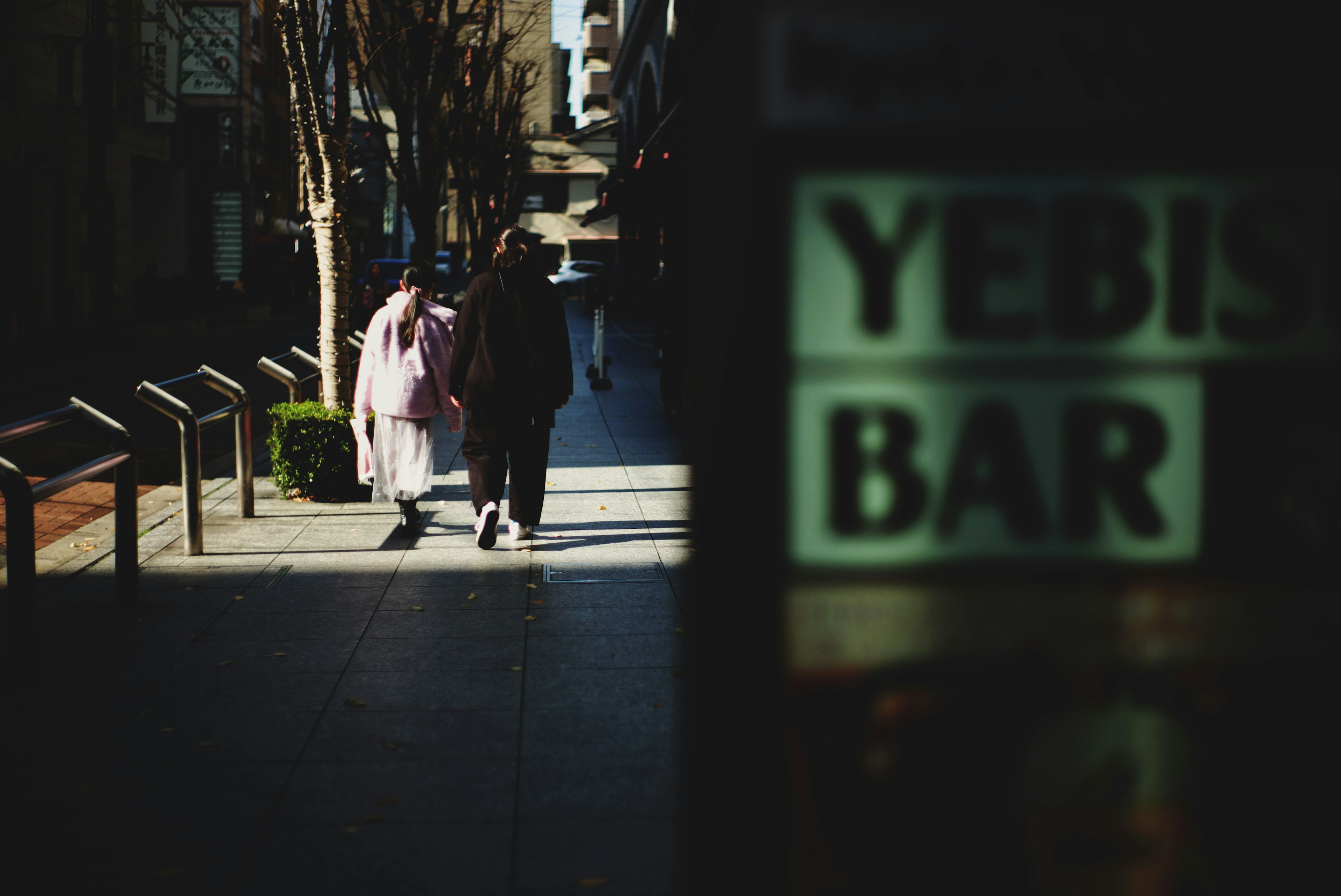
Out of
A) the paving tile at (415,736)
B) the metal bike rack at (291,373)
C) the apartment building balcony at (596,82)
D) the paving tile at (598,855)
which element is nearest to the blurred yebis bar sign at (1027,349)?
the paving tile at (598,855)

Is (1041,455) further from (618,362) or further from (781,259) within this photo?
(618,362)

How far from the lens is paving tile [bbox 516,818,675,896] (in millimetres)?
3146

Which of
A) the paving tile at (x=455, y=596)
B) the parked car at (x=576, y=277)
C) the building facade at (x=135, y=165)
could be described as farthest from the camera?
the parked car at (x=576, y=277)

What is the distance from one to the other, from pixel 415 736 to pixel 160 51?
81.8 ft

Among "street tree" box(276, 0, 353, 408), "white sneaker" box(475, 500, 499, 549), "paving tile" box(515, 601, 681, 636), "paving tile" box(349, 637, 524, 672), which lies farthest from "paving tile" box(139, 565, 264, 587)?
"street tree" box(276, 0, 353, 408)

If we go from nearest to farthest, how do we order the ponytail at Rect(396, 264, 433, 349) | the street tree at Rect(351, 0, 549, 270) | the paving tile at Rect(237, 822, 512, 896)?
the paving tile at Rect(237, 822, 512, 896) → the ponytail at Rect(396, 264, 433, 349) → the street tree at Rect(351, 0, 549, 270)

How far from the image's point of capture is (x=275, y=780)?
3832 millimetres

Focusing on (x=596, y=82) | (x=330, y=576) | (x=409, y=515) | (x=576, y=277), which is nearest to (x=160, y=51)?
(x=409, y=515)

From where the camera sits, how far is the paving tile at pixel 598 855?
3146 millimetres

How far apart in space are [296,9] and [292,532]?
3.96 meters

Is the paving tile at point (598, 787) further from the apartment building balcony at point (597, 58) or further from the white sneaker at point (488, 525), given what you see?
the apartment building balcony at point (597, 58)

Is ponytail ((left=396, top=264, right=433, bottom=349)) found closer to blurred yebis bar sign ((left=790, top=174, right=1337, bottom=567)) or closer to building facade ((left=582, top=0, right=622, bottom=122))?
blurred yebis bar sign ((left=790, top=174, right=1337, bottom=567))

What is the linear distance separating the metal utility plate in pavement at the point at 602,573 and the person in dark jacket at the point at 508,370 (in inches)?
22.9

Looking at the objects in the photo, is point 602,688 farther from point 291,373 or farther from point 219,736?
point 291,373
